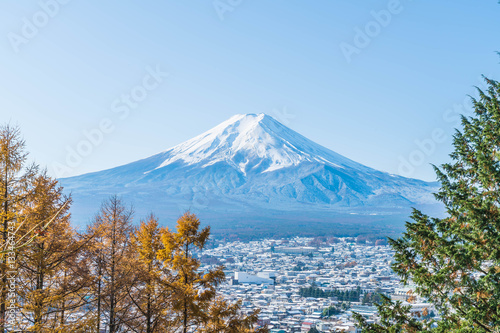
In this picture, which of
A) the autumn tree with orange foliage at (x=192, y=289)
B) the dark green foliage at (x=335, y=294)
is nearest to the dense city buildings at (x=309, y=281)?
the dark green foliage at (x=335, y=294)

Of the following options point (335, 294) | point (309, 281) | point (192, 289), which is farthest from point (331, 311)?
point (192, 289)

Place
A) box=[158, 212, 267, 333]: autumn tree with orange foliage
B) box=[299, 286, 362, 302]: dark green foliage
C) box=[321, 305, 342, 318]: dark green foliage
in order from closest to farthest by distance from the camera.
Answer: box=[158, 212, 267, 333]: autumn tree with orange foliage, box=[321, 305, 342, 318]: dark green foliage, box=[299, 286, 362, 302]: dark green foliage

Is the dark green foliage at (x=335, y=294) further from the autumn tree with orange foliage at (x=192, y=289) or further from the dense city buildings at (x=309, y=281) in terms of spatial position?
the autumn tree with orange foliage at (x=192, y=289)

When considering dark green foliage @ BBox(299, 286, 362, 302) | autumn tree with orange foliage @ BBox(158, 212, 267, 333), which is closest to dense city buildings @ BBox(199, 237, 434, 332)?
dark green foliage @ BBox(299, 286, 362, 302)

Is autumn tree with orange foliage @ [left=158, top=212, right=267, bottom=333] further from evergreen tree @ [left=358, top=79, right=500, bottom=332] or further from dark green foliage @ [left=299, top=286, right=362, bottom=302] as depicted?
dark green foliage @ [left=299, top=286, right=362, bottom=302]

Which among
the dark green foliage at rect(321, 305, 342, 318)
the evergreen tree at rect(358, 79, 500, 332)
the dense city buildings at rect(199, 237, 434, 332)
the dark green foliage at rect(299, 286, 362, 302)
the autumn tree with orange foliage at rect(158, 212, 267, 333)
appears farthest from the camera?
the dark green foliage at rect(299, 286, 362, 302)

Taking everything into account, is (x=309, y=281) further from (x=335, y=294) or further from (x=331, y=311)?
(x=331, y=311)

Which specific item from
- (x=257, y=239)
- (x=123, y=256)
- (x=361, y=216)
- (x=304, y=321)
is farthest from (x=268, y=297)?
(x=361, y=216)

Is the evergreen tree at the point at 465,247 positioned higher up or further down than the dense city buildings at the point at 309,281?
higher up
